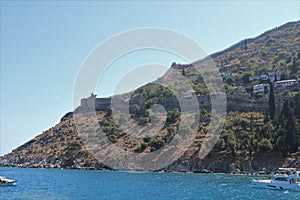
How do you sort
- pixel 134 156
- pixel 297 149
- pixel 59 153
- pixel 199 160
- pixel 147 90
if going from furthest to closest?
1. pixel 147 90
2. pixel 59 153
3. pixel 134 156
4. pixel 199 160
5. pixel 297 149

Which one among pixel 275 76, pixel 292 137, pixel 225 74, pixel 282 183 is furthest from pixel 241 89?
pixel 282 183

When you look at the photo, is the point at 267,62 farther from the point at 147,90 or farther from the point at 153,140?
the point at 153,140

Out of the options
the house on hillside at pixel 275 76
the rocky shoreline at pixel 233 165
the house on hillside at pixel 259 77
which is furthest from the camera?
the house on hillside at pixel 259 77

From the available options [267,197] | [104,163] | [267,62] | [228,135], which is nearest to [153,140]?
[104,163]

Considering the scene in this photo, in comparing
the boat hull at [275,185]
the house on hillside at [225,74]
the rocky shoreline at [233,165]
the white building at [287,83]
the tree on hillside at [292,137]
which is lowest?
the boat hull at [275,185]

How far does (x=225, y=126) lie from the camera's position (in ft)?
178

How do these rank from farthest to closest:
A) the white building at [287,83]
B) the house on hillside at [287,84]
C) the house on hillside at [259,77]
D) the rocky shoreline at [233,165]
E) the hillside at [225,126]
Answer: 1. the house on hillside at [259,77]
2. the white building at [287,83]
3. the house on hillside at [287,84]
4. the hillside at [225,126]
5. the rocky shoreline at [233,165]

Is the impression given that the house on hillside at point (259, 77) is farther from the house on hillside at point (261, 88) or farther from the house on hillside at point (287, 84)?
the house on hillside at point (287, 84)

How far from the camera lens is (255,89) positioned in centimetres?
6906

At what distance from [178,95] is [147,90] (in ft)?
38.7

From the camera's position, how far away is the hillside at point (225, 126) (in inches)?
1794

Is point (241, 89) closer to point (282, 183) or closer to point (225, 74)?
point (225, 74)

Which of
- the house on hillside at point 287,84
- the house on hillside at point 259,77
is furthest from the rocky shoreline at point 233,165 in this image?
the house on hillside at point 259,77

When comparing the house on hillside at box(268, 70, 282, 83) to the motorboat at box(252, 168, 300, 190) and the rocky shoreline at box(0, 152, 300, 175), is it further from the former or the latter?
the motorboat at box(252, 168, 300, 190)
